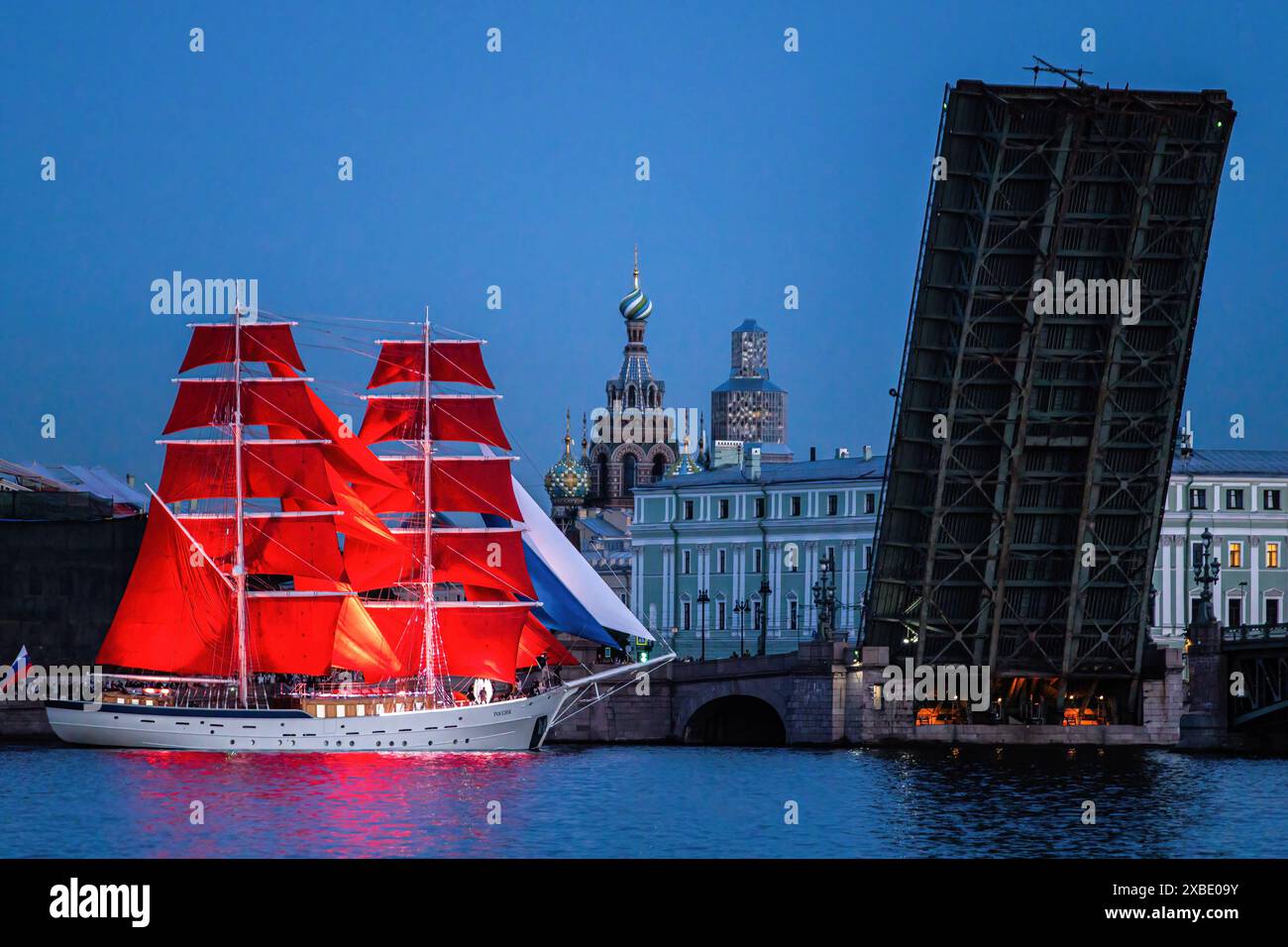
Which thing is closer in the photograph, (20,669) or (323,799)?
(323,799)

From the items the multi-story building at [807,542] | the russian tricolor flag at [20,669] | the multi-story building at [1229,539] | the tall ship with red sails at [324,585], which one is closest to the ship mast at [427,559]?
the tall ship with red sails at [324,585]

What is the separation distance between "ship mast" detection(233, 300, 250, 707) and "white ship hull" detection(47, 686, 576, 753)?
4.65ft

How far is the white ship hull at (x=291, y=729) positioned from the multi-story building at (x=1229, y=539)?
30.5m

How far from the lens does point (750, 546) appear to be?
98812 mm

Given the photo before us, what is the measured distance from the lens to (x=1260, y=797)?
1935 inches

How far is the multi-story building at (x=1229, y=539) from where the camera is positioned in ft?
291

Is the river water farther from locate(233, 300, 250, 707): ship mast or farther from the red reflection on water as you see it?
locate(233, 300, 250, 707): ship mast

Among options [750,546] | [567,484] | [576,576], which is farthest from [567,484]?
[576,576]

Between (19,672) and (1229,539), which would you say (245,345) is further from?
(1229,539)

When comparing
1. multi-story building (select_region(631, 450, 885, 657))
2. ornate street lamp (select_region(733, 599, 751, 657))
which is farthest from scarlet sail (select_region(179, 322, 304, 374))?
multi-story building (select_region(631, 450, 885, 657))

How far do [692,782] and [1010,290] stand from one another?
1185 cm

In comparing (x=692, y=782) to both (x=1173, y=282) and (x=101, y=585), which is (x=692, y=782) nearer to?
(x=1173, y=282)

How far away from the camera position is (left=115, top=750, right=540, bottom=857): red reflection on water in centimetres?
4078

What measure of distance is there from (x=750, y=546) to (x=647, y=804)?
51.1 metres
